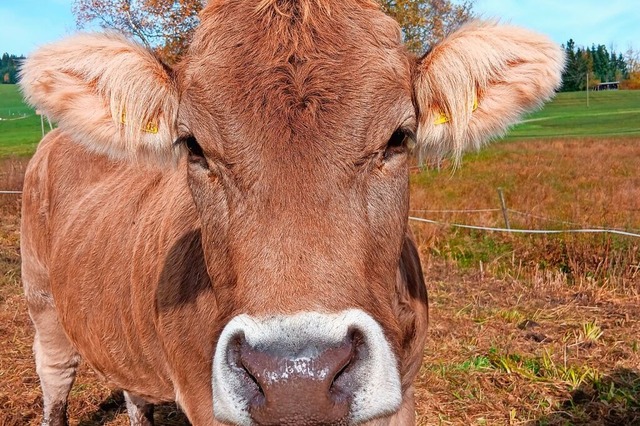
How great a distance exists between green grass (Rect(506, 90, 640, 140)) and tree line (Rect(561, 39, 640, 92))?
6789mm

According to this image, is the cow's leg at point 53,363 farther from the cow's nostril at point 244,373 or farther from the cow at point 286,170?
the cow's nostril at point 244,373

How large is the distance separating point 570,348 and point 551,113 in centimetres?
3908

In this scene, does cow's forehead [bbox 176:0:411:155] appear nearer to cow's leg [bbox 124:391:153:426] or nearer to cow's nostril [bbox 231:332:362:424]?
cow's nostril [bbox 231:332:362:424]

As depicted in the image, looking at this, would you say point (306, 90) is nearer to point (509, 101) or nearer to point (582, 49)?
point (509, 101)

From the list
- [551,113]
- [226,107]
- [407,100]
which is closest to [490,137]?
[407,100]

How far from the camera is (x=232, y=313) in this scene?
2.08 meters

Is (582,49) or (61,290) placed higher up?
(582,49)

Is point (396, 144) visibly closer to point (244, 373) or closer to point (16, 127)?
point (244, 373)

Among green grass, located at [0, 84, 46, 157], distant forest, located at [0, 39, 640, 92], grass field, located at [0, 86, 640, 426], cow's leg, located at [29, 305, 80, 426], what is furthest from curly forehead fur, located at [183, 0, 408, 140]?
distant forest, located at [0, 39, 640, 92]

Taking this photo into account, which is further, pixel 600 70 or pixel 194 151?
pixel 600 70

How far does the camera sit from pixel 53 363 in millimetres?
4852

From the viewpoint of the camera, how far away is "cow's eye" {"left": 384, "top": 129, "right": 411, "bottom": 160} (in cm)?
237

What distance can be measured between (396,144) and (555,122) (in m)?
36.8

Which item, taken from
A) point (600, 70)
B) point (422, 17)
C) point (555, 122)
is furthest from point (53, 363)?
point (600, 70)
